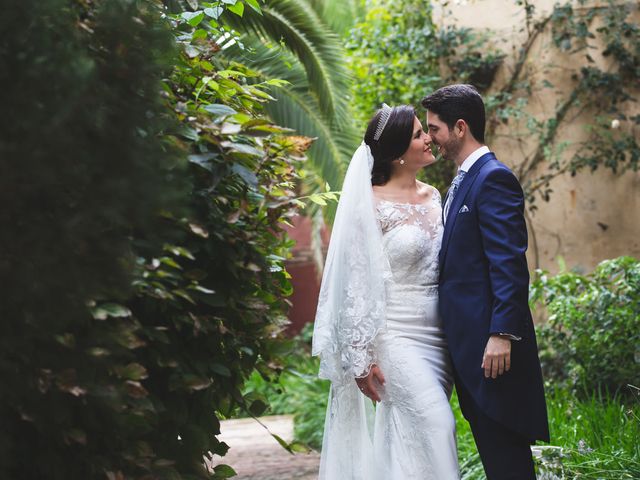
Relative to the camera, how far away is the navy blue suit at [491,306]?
11.8ft

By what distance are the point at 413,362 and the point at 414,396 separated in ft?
0.48

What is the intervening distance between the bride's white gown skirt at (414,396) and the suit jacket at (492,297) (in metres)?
0.12

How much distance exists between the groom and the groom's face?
0.43ft

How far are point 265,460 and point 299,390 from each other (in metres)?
2.35

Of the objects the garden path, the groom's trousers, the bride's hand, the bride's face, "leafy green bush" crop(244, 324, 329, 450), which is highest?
the bride's face

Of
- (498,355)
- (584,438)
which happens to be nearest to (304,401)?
(584,438)

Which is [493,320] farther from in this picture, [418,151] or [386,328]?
[418,151]

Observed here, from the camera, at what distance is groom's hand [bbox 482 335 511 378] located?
11.7ft

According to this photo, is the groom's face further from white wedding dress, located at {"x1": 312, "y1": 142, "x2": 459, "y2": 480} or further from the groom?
white wedding dress, located at {"x1": 312, "y1": 142, "x2": 459, "y2": 480}

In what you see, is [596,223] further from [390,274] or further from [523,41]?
[390,274]

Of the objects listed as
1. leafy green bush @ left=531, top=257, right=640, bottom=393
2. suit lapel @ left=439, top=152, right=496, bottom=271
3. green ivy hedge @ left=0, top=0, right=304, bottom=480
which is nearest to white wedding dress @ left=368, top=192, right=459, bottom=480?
suit lapel @ left=439, top=152, right=496, bottom=271

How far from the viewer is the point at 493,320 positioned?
357 centimetres

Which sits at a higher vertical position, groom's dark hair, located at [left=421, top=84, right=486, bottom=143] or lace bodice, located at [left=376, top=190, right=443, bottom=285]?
groom's dark hair, located at [left=421, top=84, right=486, bottom=143]

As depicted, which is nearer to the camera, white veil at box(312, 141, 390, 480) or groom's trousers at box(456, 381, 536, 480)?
groom's trousers at box(456, 381, 536, 480)
